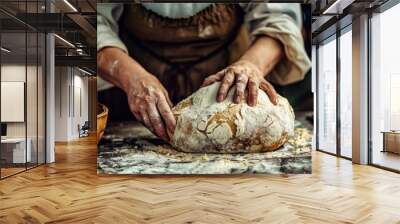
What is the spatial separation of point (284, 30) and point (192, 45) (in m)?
1.53

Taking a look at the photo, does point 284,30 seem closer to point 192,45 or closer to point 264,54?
point 264,54

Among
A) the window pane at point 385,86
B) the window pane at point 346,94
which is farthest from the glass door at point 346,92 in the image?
the window pane at point 385,86

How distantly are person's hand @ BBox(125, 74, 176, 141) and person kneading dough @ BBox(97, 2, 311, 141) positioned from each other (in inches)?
0.6

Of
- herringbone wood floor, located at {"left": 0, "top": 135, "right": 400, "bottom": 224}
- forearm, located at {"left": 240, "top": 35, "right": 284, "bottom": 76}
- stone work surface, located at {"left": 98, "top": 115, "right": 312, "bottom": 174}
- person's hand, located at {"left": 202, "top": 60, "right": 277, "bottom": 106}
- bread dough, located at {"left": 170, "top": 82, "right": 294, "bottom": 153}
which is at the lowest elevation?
herringbone wood floor, located at {"left": 0, "top": 135, "right": 400, "bottom": 224}

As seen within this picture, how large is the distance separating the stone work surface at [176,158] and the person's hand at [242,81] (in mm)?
817

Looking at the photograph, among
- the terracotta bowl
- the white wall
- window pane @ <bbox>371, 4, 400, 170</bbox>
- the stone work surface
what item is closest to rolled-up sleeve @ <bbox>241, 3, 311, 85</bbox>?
the stone work surface

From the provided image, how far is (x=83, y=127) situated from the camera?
1730 centimetres

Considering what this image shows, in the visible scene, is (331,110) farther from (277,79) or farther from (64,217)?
(64,217)

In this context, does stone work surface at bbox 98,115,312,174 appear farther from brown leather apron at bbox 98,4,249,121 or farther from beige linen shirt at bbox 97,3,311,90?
beige linen shirt at bbox 97,3,311,90

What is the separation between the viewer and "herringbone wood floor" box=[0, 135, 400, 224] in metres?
3.87

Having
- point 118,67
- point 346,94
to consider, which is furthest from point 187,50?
point 346,94

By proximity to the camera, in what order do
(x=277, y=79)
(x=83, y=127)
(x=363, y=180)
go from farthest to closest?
(x=83, y=127) → (x=277, y=79) → (x=363, y=180)

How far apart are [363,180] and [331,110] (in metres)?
4.16

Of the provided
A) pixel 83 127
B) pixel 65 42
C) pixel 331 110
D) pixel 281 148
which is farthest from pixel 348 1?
pixel 83 127
